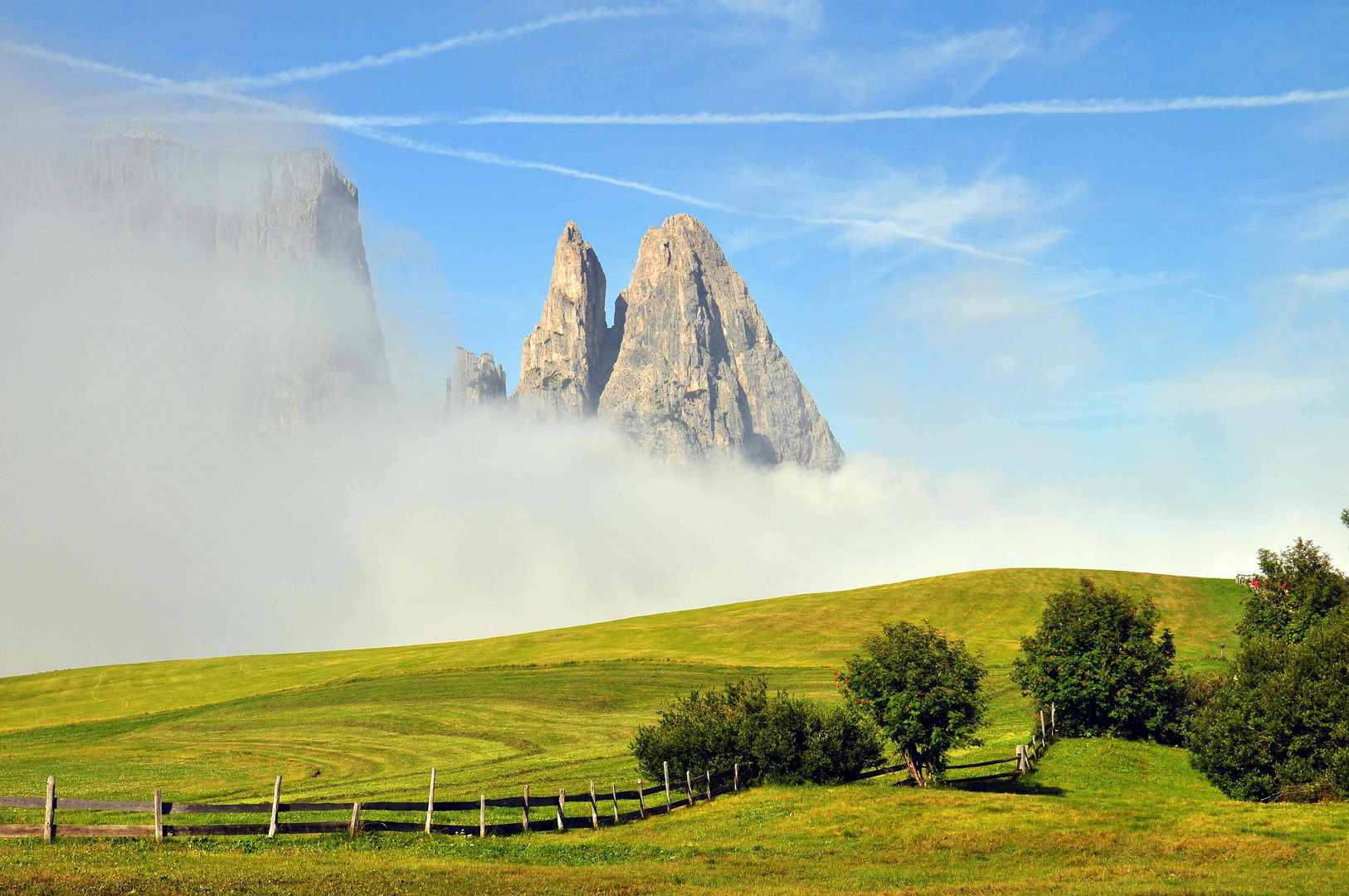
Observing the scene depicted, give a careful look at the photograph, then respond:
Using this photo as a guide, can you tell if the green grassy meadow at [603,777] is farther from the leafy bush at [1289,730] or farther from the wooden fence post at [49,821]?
the leafy bush at [1289,730]

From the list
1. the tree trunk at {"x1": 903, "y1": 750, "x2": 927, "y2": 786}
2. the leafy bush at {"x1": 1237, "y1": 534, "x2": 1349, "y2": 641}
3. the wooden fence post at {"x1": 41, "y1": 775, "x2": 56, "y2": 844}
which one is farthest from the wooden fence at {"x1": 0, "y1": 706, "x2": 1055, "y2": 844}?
the leafy bush at {"x1": 1237, "y1": 534, "x2": 1349, "y2": 641}

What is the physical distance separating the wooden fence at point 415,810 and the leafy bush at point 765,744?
33.1 inches

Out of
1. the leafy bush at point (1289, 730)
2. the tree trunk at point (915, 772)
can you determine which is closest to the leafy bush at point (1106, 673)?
the leafy bush at point (1289, 730)

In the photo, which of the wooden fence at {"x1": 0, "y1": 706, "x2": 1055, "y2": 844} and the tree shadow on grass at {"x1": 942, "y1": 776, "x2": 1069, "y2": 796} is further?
the tree shadow on grass at {"x1": 942, "y1": 776, "x2": 1069, "y2": 796}

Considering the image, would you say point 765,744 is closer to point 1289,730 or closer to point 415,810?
point 415,810

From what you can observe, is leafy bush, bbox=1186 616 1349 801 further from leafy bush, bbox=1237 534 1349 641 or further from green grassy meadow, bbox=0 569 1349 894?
leafy bush, bbox=1237 534 1349 641

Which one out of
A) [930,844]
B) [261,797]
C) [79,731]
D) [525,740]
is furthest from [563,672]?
[930,844]

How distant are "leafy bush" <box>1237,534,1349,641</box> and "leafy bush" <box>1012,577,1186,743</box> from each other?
9216mm

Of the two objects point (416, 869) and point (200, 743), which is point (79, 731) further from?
point (416, 869)

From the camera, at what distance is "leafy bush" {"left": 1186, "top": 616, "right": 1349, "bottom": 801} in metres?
41.6

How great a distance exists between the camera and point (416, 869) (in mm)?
24547

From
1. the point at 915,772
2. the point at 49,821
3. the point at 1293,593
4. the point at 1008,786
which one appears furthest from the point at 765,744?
the point at 1293,593

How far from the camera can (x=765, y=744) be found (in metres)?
42.5

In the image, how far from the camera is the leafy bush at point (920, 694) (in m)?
41.8
